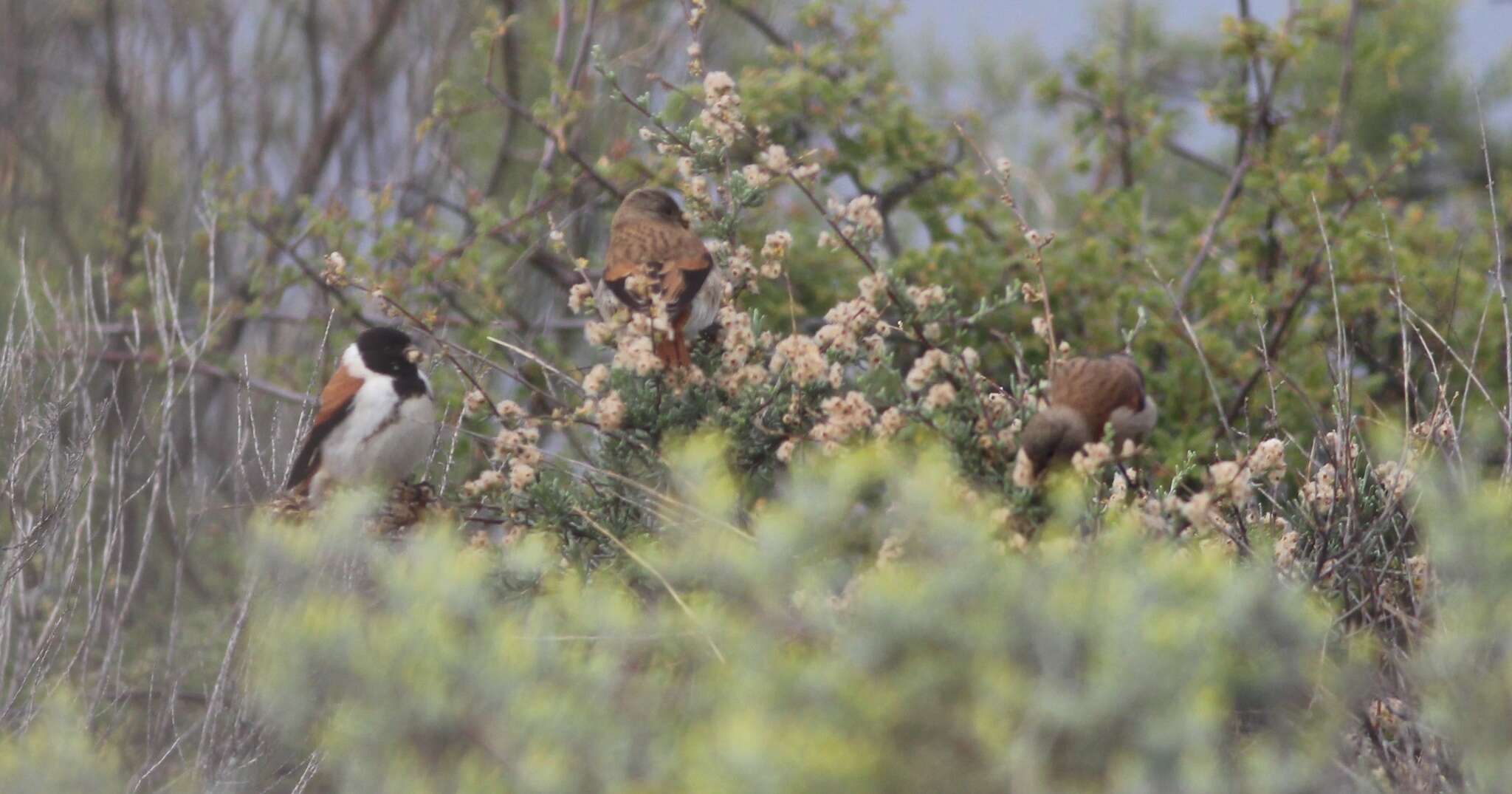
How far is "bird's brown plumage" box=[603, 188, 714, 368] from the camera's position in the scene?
4824 mm

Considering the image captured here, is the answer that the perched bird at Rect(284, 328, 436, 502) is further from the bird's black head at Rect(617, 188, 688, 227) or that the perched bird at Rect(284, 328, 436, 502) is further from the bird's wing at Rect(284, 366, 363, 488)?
the bird's black head at Rect(617, 188, 688, 227)

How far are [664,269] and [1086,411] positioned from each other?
1.40 metres

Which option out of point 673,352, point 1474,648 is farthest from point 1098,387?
point 1474,648

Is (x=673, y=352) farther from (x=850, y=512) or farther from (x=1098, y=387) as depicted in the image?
(x=1098, y=387)

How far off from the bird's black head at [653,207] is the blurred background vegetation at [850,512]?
1.81 ft

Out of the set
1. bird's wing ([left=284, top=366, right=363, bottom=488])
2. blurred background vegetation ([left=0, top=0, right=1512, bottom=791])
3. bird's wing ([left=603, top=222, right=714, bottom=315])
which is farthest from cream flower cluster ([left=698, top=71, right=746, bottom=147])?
bird's wing ([left=284, top=366, right=363, bottom=488])

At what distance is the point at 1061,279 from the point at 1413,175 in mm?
6443

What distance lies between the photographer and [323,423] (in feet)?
16.7

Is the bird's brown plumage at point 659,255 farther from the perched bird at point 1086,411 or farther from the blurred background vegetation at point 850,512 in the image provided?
the perched bird at point 1086,411

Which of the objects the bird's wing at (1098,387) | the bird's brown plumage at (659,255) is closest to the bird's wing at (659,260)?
the bird's brown plumage at (659,255)

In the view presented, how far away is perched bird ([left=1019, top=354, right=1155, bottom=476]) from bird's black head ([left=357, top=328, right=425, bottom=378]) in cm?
189

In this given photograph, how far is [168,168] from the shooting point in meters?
12.8

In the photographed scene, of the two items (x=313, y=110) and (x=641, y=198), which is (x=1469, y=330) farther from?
(x=313, y=110)

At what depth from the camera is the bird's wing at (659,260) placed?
16.4 ft
